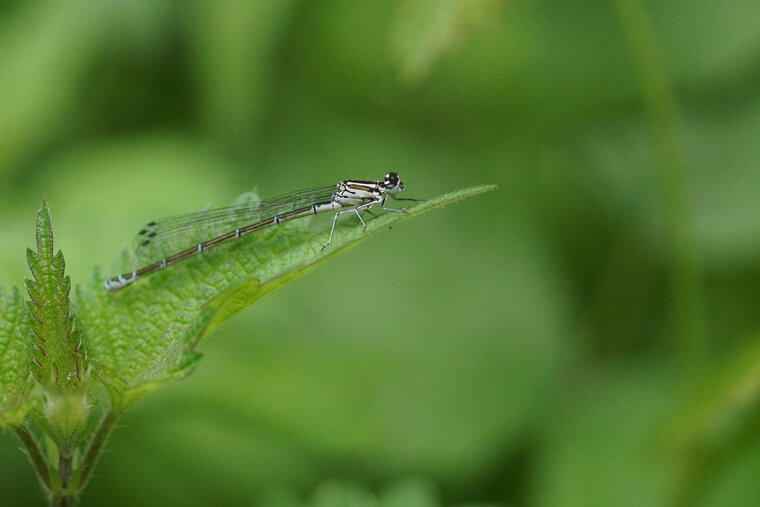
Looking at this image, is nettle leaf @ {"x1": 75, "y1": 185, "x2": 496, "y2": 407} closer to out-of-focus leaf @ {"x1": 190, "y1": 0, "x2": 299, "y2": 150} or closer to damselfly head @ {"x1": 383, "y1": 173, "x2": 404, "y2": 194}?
damselfly head @ {"x1": 383, "y1": 173, "x2": 404, "y2": 194}

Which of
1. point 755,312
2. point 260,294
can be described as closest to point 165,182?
point 260,294

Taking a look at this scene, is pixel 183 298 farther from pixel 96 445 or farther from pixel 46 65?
pixel 46 65

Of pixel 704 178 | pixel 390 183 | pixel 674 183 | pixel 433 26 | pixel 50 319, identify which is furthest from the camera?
pixel 704 178

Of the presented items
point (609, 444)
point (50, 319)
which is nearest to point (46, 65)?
point (50, 319)

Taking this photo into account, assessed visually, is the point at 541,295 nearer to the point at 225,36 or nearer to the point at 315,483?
the point at 315,483

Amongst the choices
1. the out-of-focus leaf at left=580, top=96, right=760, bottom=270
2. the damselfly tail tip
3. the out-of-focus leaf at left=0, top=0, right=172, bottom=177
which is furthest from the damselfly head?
the out-of-focus leaf at left=0, top=0, right=172, bottom=177

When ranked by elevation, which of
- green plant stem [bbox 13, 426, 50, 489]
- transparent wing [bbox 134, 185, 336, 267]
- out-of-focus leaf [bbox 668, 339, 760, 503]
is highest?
transparent wing [bbox 134, 185, 336, 267]
